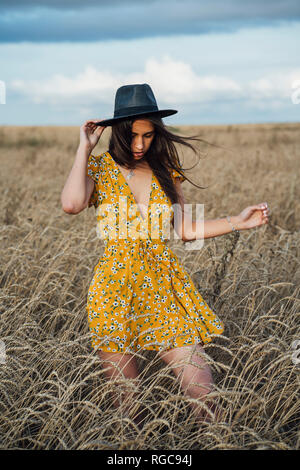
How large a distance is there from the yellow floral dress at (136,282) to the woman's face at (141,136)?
0.47 ft

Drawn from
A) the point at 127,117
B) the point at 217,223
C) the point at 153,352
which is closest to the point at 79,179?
the point at 127,117

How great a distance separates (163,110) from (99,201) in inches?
20.6

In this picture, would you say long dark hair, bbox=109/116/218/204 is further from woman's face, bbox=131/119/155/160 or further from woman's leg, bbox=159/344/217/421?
woman's leg, bbox=159/344/217/421

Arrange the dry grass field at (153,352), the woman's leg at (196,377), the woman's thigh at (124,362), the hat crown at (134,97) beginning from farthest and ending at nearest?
the hat crown at (134,97), the woman's thigh at (124,362), the woman's leg at (196,377), the dry grass field at (153,352)

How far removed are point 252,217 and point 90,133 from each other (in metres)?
0.85

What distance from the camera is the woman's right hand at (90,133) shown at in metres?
2.23

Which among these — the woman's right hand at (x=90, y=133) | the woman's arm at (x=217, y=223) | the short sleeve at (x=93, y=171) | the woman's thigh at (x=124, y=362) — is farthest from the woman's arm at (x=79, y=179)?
the woman's thigh at (x=124, y=362)

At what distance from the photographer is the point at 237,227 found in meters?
2.39

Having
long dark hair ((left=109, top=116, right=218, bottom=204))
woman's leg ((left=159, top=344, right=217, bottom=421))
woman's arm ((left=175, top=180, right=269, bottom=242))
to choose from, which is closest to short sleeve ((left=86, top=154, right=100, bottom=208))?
long dark hair ((left=109, top=116, right=218, bottom=204))

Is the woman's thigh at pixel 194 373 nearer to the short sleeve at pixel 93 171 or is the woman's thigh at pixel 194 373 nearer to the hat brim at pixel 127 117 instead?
the short sleeve at pixel 93 171

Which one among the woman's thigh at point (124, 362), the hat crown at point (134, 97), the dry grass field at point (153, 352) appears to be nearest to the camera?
the dry grass field at point (153, 352)

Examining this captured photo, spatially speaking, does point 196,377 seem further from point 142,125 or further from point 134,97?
point 134,97

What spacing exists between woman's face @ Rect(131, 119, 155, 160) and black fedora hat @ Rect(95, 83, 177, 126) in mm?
52

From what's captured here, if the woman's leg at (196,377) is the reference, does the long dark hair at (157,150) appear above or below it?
above
